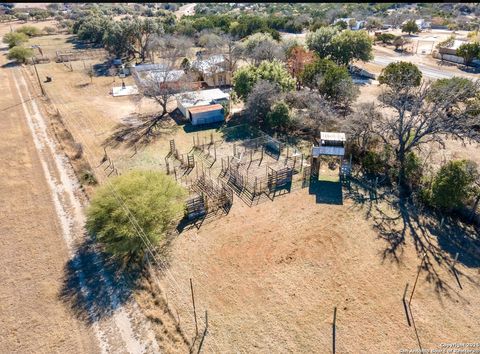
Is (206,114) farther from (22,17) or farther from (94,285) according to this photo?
(22,17)

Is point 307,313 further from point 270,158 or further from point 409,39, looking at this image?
point 409,39

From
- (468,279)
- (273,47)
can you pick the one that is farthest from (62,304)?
(273,47)

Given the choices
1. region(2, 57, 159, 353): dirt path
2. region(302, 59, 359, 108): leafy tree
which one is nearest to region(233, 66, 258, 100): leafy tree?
region(302, 59, 359, 108): leafy tree

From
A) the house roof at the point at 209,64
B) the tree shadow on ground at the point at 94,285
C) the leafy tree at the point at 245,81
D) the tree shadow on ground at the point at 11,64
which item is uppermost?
the leafy tree at the point at 245,81

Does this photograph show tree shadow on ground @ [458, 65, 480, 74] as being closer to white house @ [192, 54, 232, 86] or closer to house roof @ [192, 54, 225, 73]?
white house @ [192, 54, 232, 86]

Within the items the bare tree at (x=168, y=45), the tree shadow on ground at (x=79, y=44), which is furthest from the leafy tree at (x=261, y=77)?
the tree shadow on ground at (x=79, y=44)

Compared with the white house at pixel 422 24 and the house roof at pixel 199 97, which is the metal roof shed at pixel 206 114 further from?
the white house at pixel 422 24

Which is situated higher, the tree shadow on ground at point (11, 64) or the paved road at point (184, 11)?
the paved road at point (184, 11)
